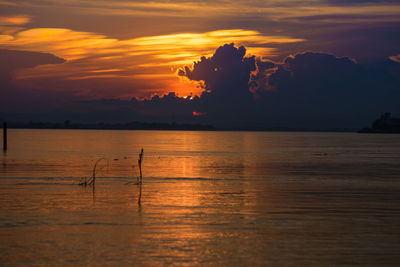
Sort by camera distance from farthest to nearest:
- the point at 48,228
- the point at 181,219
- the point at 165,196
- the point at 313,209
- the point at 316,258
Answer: the point at 165,196
the point at 313,209
the point at 181,219
the point at 48,228
the point at 316,258

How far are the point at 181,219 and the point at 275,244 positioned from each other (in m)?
6.87

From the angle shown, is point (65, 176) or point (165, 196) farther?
point (65, 176)

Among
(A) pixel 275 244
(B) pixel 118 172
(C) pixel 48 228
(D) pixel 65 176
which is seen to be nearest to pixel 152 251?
(A) pixel 275 244

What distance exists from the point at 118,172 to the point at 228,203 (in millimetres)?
27139

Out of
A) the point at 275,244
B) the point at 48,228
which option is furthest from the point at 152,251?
the point at 48,228

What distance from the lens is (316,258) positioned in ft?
64.4

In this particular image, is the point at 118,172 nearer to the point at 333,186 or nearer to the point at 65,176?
the point at 65,176

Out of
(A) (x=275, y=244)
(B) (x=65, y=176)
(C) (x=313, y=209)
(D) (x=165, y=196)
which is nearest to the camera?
(A) (x=275, y=244)

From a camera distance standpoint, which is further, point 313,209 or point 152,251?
point 313,209

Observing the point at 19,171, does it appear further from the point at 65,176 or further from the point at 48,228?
the point at 48,228

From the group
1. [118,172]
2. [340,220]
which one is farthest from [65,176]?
[340,220]

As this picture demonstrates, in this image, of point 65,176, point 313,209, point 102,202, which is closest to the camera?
point 313,209

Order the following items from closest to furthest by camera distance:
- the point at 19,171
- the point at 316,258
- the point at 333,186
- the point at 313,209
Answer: the point at 316,258, the point at 313,209, the point at 333,186, the point at 19,171

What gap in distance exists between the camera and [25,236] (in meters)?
22.9
